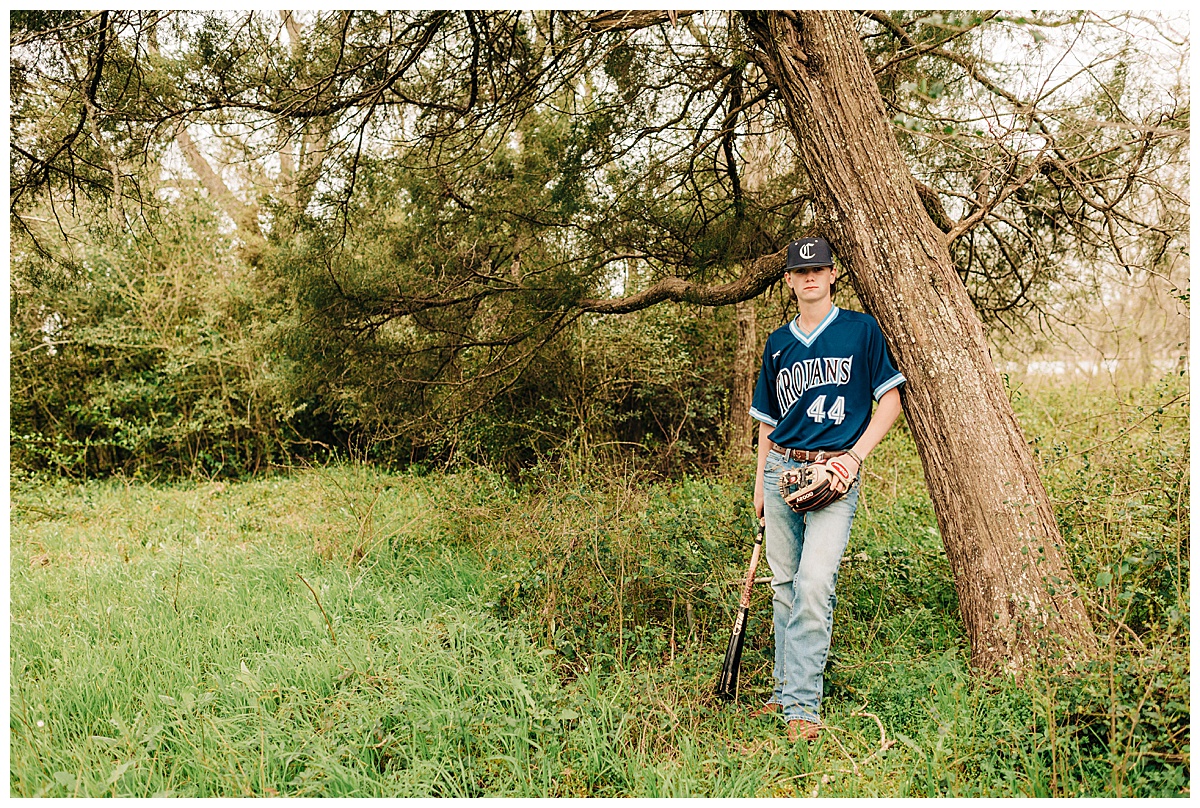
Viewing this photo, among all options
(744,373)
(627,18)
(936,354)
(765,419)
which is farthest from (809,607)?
(744,373)

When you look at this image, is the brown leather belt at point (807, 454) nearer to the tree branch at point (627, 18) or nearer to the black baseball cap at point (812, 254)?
the black baseball cap at point (812, 254)

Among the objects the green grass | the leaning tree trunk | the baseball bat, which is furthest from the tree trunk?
the baseball bat

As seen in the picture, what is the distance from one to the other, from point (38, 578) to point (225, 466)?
4.18 meters

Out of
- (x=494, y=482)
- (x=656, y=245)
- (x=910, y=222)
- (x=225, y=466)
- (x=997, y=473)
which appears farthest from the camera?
(x=225, y=466)

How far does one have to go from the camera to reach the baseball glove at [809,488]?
2.52 meters

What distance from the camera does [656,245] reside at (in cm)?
443

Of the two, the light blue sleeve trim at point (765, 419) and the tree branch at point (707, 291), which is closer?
the light blue sleeve trim at point (765, 419)

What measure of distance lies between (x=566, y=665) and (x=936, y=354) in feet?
6.04

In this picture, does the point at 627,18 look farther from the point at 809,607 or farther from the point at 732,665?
the point at 732,665

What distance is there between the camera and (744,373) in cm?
642

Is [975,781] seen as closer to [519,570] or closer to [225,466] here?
[519,570]

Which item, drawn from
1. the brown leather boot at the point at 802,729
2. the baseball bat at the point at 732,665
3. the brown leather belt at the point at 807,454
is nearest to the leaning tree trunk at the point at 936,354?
the brown leather belt at the point at 807,454

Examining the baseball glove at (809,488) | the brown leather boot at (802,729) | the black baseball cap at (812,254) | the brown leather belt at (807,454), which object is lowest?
the brown leather boot at (802,729)

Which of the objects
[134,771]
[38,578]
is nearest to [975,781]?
[134,771]
